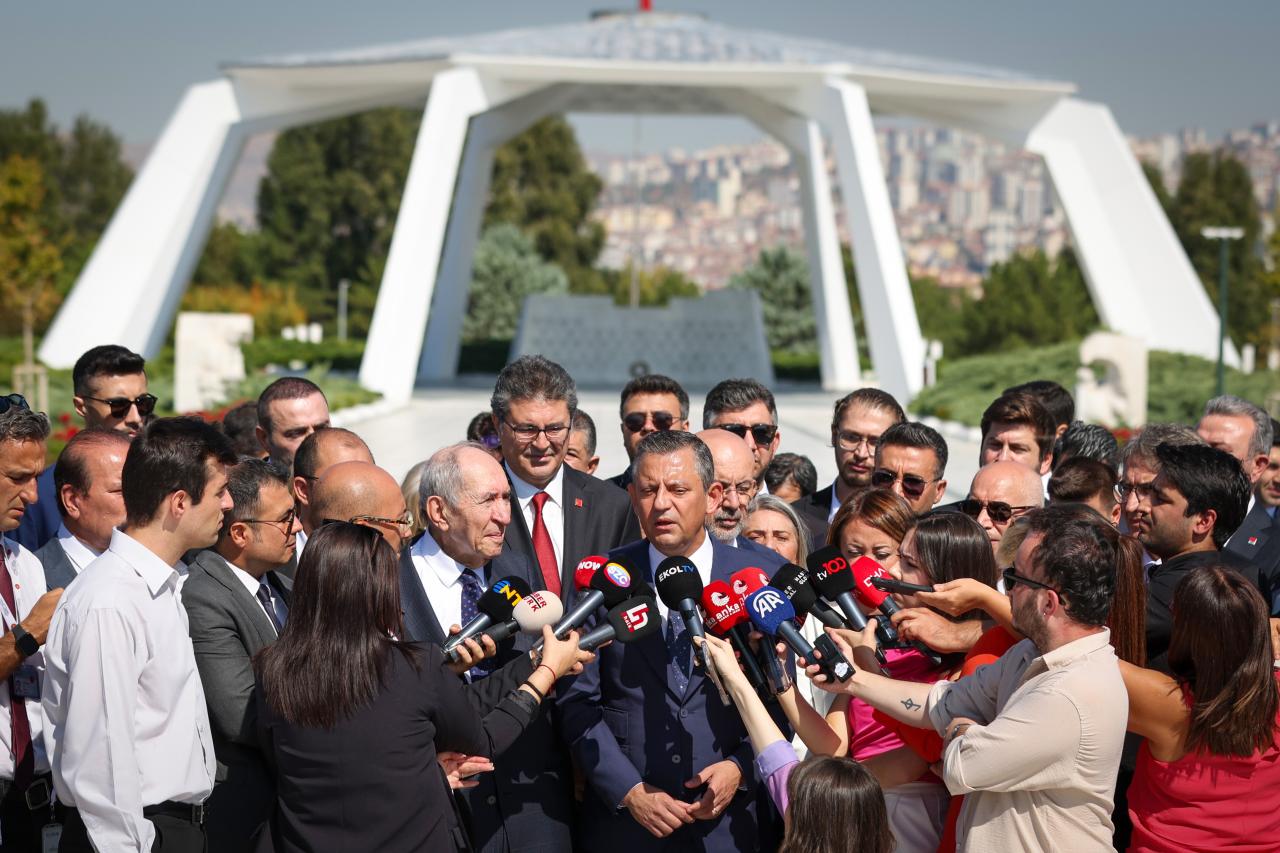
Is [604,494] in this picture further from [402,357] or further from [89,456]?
[402,357]

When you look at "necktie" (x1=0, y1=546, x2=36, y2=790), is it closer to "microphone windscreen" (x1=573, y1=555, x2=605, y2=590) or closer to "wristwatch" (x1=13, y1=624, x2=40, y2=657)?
"wristwatch" (x1=13, y1=624, x2=40, y2=657)

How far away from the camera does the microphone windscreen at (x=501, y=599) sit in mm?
3613

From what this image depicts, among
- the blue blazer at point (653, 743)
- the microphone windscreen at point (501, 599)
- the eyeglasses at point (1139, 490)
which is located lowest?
the blue blazer at point (653, 743)

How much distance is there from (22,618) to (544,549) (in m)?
1.72

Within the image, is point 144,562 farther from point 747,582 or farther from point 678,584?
point 747,582

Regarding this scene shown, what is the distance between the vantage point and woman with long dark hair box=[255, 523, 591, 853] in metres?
3.36

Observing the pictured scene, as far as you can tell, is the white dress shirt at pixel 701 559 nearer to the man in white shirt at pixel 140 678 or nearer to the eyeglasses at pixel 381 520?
the eyeglasses at pixel 381 520

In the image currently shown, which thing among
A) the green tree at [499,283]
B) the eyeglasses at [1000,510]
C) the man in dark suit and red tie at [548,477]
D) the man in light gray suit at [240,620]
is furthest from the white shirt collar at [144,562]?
the green tree at [499,283]

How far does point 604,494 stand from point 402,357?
66.6ft

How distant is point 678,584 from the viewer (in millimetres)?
3596

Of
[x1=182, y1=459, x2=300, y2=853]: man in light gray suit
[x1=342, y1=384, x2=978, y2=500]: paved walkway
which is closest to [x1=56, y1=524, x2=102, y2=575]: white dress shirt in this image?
[x1=182, y1=459, x2=300, y2=853]: man in light gray suit

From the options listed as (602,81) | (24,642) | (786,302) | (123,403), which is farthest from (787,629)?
(786,302)

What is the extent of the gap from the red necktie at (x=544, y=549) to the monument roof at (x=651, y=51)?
21.4 metres

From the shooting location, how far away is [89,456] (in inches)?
173
